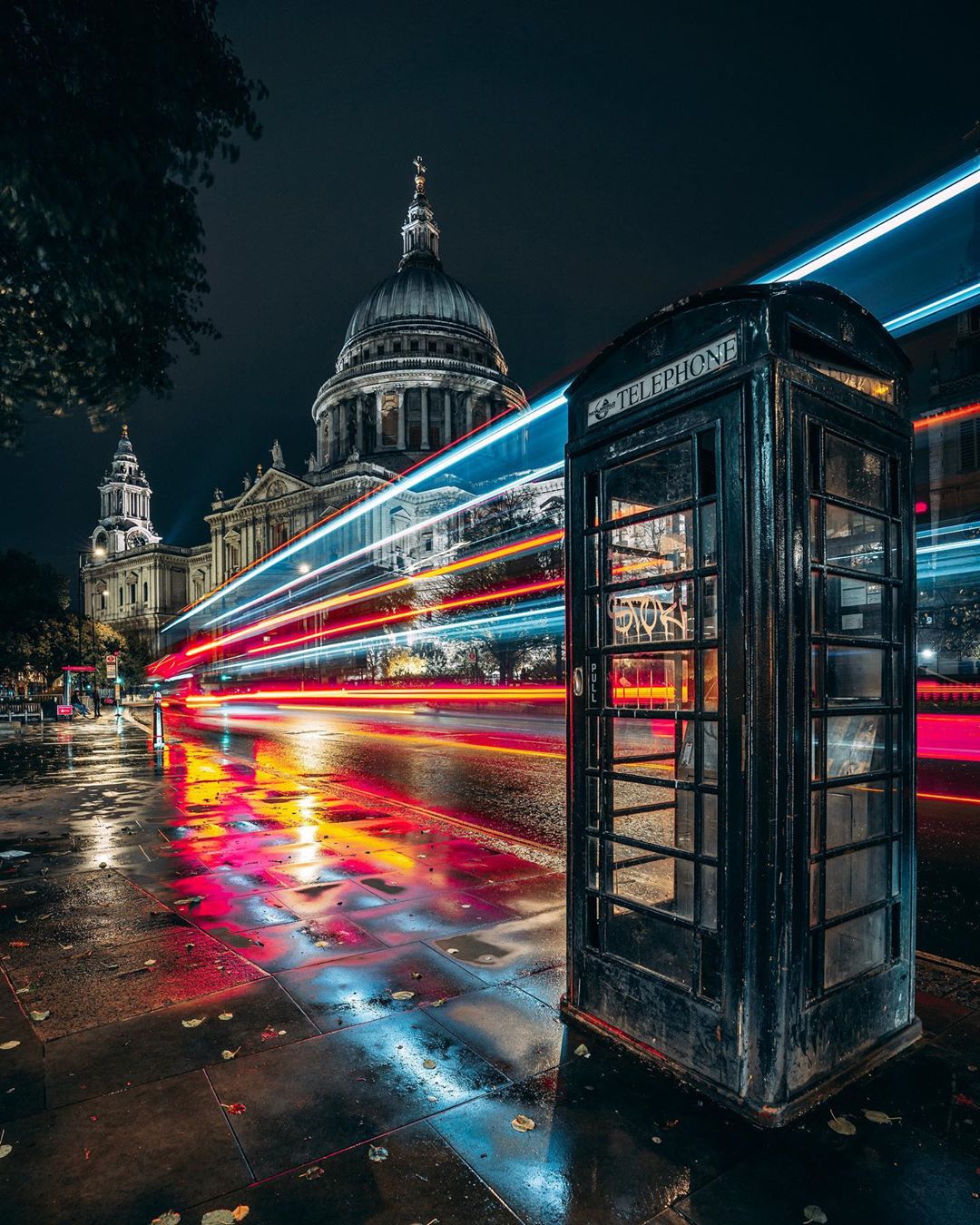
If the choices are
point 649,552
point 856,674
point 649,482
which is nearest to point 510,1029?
point 856,674

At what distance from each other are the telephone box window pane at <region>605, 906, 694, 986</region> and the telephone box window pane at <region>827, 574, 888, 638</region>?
1.64m

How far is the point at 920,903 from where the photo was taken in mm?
5383

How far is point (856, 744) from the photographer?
128 inches

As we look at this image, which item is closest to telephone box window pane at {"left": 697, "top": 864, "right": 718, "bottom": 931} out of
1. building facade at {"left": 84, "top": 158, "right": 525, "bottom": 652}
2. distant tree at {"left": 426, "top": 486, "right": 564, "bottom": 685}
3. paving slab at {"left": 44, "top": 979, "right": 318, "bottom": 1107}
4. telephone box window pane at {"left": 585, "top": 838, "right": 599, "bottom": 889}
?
telephone box window pane at {"left": 585, "top": 838, "right": 599, "bottom": 889}

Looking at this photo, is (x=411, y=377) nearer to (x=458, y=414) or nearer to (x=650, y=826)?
(x=458, y=414)

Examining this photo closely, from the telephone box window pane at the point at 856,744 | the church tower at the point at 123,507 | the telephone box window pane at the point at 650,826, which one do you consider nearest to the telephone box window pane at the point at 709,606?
the telephone box window pane at the point at 856,744

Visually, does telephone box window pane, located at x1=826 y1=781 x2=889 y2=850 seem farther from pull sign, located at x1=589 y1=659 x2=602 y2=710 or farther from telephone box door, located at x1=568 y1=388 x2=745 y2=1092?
pull sign, located at x1=589 y1=659 x2=602 y2=710

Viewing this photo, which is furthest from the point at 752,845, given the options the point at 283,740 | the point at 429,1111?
the point at 283,740

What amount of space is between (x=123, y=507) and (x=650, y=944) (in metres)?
155

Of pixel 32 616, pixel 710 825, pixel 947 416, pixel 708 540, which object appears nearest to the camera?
pixel 708 540

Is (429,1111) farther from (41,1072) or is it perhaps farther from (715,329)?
(715,329)

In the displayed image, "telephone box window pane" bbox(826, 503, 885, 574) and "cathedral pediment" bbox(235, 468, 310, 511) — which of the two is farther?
"cathedral pediment" bbox(235, 468, 310, 511)

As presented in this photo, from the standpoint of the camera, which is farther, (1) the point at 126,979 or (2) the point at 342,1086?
(1) the point at 126,979

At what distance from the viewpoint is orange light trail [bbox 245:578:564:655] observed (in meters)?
35.7
